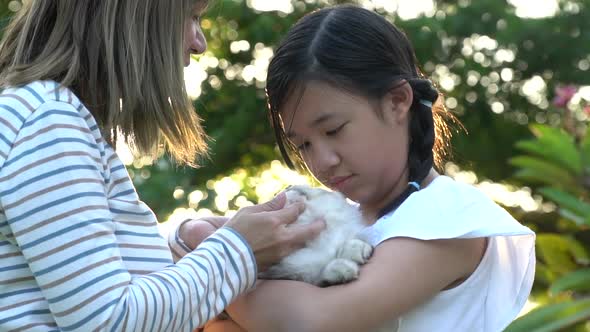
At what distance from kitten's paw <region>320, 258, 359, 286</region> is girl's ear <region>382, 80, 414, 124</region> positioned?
0.44 m

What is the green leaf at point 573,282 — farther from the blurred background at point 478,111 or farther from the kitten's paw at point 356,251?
the kitten's paw at point 356,251

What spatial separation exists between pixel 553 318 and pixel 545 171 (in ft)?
4.63

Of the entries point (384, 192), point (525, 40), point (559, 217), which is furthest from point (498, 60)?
point (384, 192)

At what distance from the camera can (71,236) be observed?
5.34 ft

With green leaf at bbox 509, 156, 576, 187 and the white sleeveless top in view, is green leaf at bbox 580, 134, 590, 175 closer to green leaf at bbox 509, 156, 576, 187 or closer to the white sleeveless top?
green leaf at bbox 509, 156, 576, 187

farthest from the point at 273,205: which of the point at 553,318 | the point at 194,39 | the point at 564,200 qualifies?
the point at 564,200

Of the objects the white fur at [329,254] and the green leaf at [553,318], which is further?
the green leaf at [553,318]

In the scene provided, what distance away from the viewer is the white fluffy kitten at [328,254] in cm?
192

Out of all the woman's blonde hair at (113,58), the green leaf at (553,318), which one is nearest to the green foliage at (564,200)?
the green leaf at (553,318)

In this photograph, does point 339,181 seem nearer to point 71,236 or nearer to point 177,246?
point 177,246

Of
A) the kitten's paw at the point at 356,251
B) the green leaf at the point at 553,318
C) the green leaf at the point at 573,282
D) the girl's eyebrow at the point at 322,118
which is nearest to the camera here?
the kitten's paw at the point at 356,251

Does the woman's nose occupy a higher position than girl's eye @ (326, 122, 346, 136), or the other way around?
the woman's nose

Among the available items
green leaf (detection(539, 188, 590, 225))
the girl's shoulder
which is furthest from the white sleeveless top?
green leaf (detection(539, 188, 590, 225))

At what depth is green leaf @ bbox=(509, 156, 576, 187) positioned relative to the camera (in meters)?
5.67
